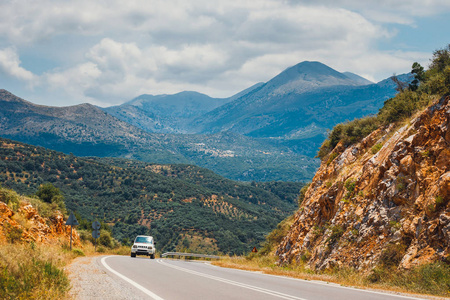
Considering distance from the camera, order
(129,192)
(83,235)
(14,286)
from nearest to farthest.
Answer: (14,286) → (83,235) → (129,192)

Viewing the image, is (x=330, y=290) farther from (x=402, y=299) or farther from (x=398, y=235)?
(x=398, y=235)

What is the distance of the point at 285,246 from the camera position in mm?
22438

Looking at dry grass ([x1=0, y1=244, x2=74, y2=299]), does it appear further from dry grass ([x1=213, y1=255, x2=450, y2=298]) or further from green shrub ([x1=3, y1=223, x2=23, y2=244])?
green shrub ([x1=3, y1=223, x2=23, y2=244])

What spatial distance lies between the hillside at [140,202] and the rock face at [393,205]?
5366cm

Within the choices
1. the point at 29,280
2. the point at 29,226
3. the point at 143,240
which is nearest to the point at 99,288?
the point at 29,280

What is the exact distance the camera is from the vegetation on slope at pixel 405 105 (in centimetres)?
1498

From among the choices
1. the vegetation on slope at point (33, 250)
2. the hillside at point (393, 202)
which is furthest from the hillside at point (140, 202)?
the hillside at point (393, 202)

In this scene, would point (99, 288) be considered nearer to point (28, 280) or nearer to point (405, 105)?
point (28, 280)

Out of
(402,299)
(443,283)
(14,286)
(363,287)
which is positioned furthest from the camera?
(363,287)

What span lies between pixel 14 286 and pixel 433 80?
15362 millimetres

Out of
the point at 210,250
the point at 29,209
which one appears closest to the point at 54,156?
the point at 210,250

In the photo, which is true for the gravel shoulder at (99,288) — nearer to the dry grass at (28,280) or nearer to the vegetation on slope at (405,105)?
the dry grass at (28,280)

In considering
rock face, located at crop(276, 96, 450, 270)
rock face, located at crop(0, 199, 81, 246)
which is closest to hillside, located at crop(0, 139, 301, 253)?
rock face, located at crop(0, 199, 81, 246)

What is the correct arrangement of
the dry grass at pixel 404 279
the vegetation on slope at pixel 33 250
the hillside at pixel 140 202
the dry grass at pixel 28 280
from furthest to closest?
the hillside at pixel 140 202 < the dry grass at pixel 404 279 < the vegetation on slope at pixel 33 250 < the dry grass at pixel 28 280
